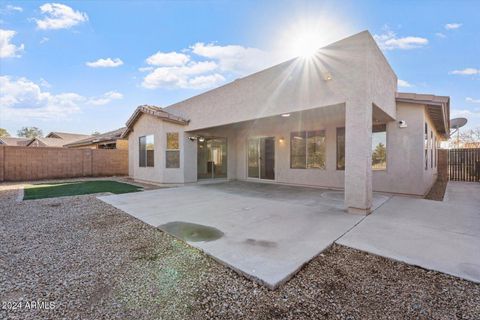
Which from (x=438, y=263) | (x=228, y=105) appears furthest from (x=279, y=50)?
(x=438, y=263)

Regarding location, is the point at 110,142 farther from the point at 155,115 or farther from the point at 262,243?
the point at 262,243

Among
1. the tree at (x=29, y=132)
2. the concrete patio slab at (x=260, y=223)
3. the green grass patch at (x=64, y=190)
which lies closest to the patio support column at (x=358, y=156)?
the concrete patio slab at (x=260, y=223)

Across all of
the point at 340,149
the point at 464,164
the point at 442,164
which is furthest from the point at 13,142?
the point at 464,164

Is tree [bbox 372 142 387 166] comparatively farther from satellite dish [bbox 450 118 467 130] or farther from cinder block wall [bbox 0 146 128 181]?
cinder block wall [bbox 0 146 128 181]

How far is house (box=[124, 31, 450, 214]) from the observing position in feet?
17.9

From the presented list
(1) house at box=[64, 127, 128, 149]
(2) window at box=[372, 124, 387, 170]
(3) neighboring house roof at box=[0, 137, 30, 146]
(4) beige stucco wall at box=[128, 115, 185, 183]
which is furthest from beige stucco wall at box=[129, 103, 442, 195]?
(3) neighboring house roof at box=[0, 137, 30, 146]

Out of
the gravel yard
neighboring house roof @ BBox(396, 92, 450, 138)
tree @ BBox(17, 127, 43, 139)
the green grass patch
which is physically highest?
tree @ BBox(17, 127, 43, 139)

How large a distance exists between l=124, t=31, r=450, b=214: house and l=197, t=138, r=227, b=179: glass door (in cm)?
6

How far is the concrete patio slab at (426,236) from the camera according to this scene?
3020 millimetres

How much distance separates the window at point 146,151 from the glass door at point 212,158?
2.68 metres

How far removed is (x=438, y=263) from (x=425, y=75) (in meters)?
13.0

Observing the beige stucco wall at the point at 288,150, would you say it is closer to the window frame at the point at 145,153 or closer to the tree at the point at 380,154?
the tree at the point at 380,154

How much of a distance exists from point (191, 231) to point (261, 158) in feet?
27.0

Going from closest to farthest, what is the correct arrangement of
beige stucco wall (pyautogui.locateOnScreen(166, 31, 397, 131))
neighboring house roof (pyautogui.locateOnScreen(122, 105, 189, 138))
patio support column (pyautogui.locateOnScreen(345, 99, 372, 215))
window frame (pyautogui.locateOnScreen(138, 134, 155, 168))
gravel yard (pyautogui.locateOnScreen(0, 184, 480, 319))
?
gravel yard (pyautogui.locateOnScreen(0, 184, 480, 319)) → patio support column (pyautogui.locateOnScreen(345, 99, 372, 215)) → beige stucco wall (pyautogui.locateOnScreen(166, 31, 397, 131)) → neighboring house roof (pyautogui.locateOnScreen(122, 105, 189, 138)) → window frame (pyautogui.locateOnScreen(138, 134, 155, 168))
